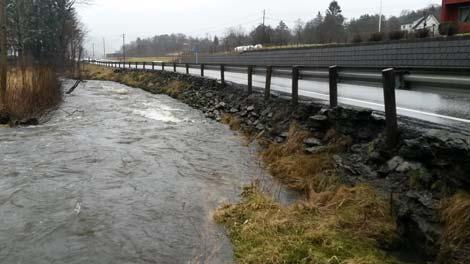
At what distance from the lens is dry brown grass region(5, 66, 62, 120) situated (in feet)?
50.3

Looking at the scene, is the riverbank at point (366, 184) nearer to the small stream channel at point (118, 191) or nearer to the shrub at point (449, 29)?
the small stream channel at point (118, 191)

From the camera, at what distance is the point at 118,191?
7438 millimetres

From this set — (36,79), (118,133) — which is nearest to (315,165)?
(118,133)

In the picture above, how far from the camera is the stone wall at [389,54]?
22.3 metres

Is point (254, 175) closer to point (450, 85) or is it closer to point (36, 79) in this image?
point (450, 85)

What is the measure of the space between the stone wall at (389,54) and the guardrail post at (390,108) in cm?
655

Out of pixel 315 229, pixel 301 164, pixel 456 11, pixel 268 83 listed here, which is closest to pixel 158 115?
pixel 268 83

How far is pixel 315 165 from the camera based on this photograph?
788 centimetres

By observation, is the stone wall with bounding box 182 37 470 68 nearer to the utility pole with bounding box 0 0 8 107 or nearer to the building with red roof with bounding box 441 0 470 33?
the building with red roof with bounding box 441 0 470 33

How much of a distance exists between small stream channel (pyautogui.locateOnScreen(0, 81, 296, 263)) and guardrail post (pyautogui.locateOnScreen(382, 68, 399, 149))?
1.93m

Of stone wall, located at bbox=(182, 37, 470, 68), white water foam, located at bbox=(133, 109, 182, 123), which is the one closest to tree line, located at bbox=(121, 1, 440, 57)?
stone wall, located at bbox=(182, 37, 470, 68)

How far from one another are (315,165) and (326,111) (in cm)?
147

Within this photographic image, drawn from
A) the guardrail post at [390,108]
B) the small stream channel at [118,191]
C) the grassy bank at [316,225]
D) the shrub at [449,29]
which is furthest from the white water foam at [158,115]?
the shrub at [449,29]

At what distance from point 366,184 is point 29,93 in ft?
46.4
